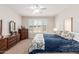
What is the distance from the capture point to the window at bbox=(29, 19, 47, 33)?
2095mm

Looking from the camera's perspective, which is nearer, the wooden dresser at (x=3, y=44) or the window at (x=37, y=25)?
the window at (x=37, y=25)

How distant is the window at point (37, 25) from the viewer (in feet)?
6.87

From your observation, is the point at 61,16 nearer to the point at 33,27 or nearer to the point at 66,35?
the point at 66,35

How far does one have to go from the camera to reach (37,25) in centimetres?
211

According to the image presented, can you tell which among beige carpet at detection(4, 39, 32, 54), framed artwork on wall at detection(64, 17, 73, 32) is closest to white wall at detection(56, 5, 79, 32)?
framed artwork on wall at detection(64, 17, 73, 32)

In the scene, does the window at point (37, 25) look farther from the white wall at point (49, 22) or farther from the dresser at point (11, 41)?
the dresser at point (11, 41)

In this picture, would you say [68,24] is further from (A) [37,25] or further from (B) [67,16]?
(A) [37,25]

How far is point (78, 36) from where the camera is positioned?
2031 mm

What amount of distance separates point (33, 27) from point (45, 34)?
31 centimetres

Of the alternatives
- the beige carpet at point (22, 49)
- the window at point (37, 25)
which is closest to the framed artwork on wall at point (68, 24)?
the window at point (37, 25)

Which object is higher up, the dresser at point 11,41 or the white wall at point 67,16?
the white wall at point 67,16

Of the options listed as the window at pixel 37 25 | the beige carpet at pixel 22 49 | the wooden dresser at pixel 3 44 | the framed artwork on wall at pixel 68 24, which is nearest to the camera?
the window at pixel 37 25
